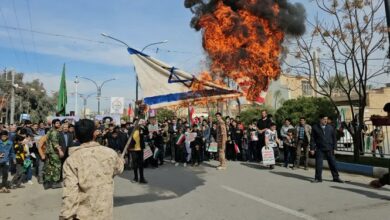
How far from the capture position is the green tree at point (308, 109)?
1437 centimetres

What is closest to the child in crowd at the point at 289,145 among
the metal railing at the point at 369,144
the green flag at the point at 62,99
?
the metal railing at the point at 369,144

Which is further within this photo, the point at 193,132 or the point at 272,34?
the point at 193,132

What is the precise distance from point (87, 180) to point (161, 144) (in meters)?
11.6

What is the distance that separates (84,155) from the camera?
3.56m

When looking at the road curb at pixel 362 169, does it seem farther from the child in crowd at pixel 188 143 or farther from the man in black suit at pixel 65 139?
the man in black suit at pixel 65 139

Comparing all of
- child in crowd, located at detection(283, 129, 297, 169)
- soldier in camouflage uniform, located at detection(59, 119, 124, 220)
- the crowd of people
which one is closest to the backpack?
the crowd of people

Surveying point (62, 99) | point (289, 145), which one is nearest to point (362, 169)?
point (289, 145)

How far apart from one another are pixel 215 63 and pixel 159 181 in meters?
3.51

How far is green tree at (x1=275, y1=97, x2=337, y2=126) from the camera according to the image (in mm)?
14367

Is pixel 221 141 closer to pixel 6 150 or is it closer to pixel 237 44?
pixel 237 44

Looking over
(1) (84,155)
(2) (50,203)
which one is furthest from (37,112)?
(1) (84,155)

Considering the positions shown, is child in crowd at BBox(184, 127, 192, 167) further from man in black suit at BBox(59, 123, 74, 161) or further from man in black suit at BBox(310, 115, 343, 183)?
man in black suit at BBox(310, 115, 343, 183)

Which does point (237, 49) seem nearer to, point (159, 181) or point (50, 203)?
point (159, 181)

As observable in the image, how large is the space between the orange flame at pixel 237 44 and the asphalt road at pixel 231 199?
2.39m
